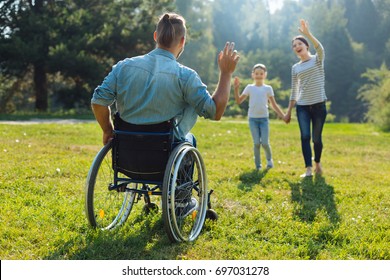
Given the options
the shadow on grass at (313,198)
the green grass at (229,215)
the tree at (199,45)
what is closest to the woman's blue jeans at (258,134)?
the green grass at (229,215)

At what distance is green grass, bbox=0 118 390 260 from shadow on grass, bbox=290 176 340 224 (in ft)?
0.04

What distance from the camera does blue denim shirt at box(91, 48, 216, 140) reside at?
3131 mm

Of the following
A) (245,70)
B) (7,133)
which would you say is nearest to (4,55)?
(7,133)

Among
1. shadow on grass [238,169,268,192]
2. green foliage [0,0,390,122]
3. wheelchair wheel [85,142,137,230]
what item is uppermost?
green foliage [0,0,390,122]

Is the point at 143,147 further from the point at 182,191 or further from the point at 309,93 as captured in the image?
the point at 309,93

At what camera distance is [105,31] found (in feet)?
61.1

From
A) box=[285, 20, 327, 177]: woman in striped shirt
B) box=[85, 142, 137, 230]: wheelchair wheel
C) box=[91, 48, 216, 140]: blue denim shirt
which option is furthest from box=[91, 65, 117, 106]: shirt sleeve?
box=[285, 20, 327, 177]: woman in striped shirt

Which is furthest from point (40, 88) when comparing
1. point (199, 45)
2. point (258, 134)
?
point (199, 45)

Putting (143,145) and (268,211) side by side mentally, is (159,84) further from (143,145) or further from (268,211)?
(268,211)

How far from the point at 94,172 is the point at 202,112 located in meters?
0.83

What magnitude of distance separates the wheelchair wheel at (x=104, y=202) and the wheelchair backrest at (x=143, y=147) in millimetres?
134

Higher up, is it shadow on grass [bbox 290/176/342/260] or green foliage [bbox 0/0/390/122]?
green foliage [bbox 0/0/390/122]

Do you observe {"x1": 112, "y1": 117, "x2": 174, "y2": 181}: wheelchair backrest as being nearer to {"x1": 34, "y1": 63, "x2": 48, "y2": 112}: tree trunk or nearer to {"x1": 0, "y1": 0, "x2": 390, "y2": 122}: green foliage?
{"x1": 0, "y1": 0, "x2": 390, "y2": 122}: green foliage

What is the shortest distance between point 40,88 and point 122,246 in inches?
709
